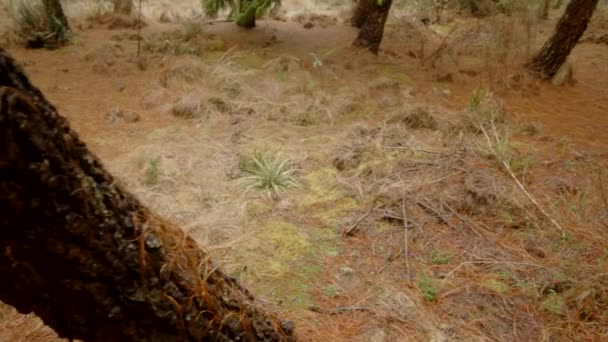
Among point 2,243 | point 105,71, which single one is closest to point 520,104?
point 105,71

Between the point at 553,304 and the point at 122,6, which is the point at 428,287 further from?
the point at 122,6

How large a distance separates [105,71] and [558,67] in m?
6.62

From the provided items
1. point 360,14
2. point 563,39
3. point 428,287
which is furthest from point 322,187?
point 360,14

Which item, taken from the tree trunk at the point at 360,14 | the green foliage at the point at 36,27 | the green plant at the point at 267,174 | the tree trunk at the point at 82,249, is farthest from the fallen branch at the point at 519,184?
the green foliage at the point at 36,27

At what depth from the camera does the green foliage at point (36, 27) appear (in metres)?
6.69

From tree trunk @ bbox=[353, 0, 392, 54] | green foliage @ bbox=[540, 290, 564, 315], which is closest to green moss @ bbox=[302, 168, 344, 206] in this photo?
green foliage @ bbox=[540, 290, 564, 315]

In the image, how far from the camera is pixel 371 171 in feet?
12.7

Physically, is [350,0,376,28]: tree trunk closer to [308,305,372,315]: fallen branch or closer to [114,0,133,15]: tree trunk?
[114,0,133,15]: tree trunk

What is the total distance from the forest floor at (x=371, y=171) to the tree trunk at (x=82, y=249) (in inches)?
40.0

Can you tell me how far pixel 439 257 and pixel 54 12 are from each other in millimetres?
6944

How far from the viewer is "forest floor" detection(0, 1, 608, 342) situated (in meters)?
2.54

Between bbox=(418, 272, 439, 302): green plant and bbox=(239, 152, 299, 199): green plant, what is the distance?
1336mm

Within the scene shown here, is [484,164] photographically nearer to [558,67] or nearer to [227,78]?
[227,78]

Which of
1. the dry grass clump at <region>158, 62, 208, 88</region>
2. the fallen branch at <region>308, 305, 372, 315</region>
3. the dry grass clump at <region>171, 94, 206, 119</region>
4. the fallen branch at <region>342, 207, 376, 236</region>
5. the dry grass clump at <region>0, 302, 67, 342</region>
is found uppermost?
the dry grass clump at <region>158, 62, 208, 88</region>
